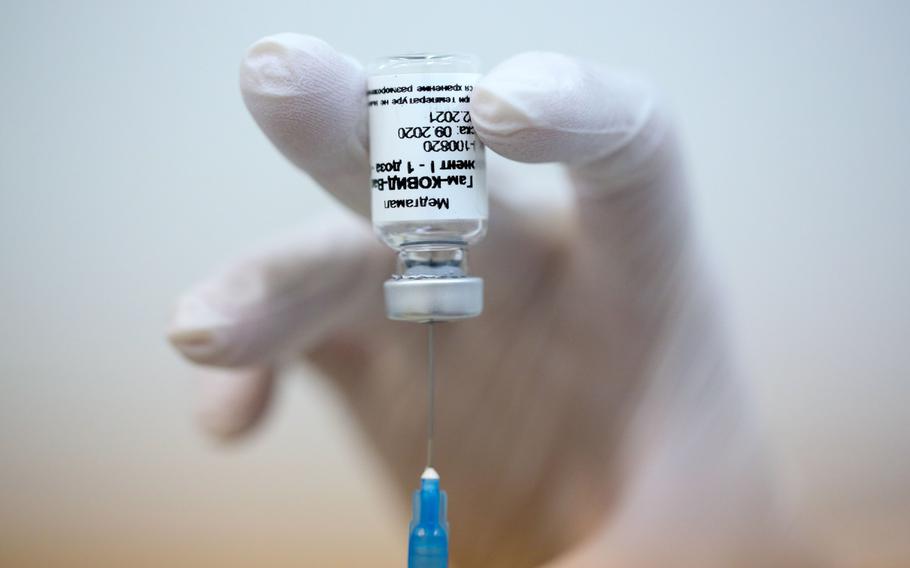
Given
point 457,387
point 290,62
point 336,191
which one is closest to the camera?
point 290,62

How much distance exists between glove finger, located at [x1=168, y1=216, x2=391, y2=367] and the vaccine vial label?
1.31ft

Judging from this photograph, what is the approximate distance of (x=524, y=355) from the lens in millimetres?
1308

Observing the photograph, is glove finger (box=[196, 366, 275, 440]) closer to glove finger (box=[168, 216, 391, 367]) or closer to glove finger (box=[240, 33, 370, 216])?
glove finger (box=[168, 216, 391, 367])

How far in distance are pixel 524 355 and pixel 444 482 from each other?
0.26 meters

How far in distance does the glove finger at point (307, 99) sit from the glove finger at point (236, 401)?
53 centimetres

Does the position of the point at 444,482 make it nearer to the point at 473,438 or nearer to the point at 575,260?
the point at 473,438

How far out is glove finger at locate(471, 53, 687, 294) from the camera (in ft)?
2.62

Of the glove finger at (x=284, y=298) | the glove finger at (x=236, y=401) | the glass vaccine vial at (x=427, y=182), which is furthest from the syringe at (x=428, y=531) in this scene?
the glove finger at (x=236, y=401)

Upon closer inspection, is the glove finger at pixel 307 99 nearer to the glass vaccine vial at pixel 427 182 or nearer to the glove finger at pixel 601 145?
the glass vaccine vial at pixel 427 182

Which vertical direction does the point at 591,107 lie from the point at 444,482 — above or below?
above

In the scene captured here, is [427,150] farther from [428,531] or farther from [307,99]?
[428,531]

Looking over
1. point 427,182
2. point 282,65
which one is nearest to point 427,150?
point 427,182

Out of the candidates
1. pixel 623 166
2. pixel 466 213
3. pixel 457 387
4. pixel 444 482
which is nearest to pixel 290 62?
pixel 466 213

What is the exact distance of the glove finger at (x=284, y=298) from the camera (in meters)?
1.12
